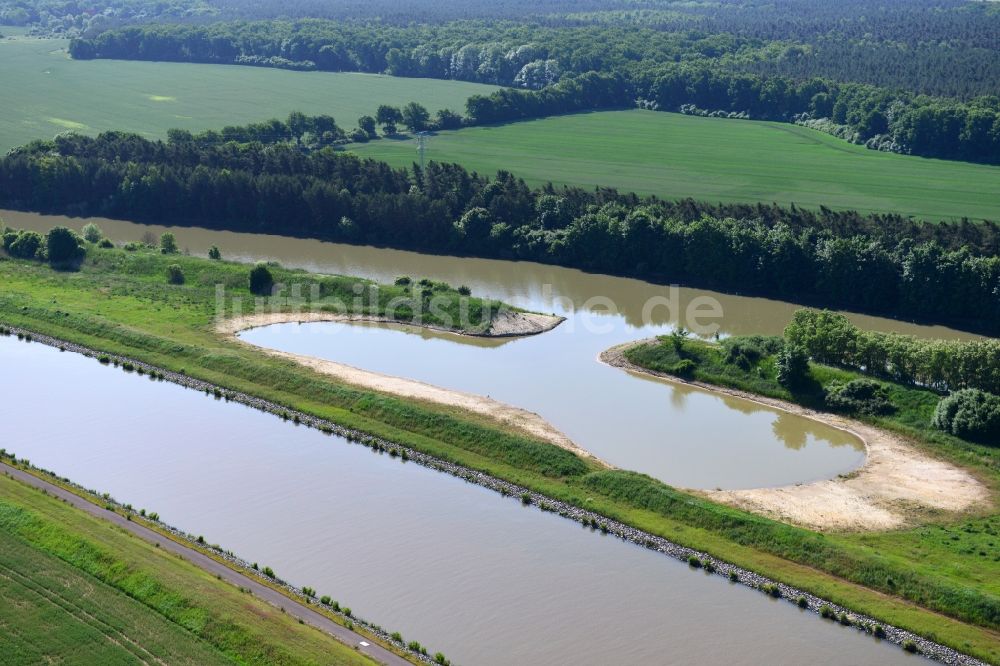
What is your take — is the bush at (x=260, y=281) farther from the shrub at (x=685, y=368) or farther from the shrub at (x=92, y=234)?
the shrub at (x=685, y=368)

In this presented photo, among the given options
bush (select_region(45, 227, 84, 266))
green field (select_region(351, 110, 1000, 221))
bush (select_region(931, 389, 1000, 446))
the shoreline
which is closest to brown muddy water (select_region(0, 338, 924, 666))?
the shoreline

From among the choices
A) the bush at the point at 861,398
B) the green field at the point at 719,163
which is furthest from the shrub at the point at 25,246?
the bush at the point at 861,398

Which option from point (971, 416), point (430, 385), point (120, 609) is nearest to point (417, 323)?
point (430, 385)

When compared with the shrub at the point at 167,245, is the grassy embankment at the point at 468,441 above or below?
below

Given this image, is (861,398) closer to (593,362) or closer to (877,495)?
(877,495)

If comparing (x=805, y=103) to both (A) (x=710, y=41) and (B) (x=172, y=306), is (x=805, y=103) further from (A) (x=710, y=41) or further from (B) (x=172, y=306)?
(B) (x=172, y=306)

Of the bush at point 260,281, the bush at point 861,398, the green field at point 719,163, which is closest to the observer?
the bush at point 861,398

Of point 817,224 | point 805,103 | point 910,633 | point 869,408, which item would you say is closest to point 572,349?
point 869,408
